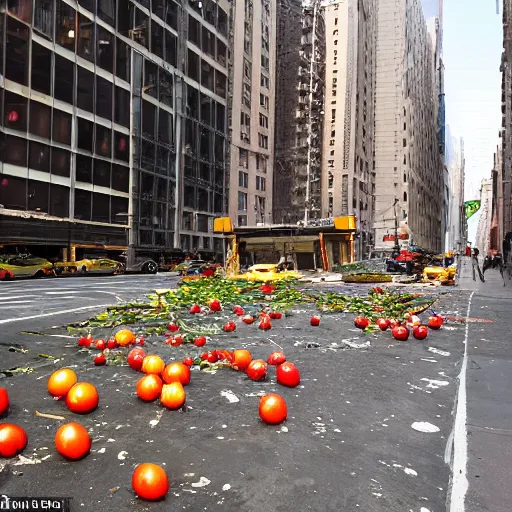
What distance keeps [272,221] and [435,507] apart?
80.6 meters

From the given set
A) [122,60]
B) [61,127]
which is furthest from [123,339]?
[122,60]

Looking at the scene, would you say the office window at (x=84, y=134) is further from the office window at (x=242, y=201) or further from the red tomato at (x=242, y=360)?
the red tomato at (x=242, y=360)

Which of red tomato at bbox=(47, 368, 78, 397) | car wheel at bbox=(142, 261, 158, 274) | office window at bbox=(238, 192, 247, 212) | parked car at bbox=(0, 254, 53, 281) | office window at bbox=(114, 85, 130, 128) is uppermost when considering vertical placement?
office window at bbox=(114, 85, 130, 128)

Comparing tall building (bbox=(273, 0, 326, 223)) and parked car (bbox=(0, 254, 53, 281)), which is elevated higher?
tall building (bbox=(273, 0, 326, 223))

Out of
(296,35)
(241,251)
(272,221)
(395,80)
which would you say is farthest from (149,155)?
(395,80)

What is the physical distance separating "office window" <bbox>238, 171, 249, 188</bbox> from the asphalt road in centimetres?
6838

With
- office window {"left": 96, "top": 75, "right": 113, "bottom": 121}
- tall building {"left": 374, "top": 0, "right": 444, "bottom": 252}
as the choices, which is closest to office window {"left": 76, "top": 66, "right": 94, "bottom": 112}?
office window {"left": 96, "top": 75, "right": 113, "bottom": 121}

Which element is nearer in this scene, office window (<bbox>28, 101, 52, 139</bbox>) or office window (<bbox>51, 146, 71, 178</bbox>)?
office window (<bbox>28, 101, 52, 139</bbox>)

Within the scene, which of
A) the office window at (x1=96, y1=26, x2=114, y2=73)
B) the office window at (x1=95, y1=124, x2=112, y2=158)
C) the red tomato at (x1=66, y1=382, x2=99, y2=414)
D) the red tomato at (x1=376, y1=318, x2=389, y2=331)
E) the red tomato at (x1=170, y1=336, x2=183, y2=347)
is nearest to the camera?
the red tomato at (x1=66, y1=382, x2=99, y2=414)

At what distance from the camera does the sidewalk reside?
7.79ft

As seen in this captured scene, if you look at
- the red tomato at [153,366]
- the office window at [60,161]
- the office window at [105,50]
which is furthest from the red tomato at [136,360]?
the office window at [105,50]

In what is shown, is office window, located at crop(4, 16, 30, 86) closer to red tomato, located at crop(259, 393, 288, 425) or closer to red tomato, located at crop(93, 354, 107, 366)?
red tomato, located at crop(93, 354, 107, 366)

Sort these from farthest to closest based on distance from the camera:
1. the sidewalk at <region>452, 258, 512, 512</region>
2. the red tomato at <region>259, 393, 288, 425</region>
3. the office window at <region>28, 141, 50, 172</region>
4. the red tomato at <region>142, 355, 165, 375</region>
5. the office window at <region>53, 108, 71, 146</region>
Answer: the office window at <region>53, 108, 71, 146</region> → the office window at <region>28, 141, 50, 172</region> → the red tomato at <region>142, 355, 165, 375</region> → the red tomato at <region>259, 393, 288, 425</region> → the sidewalk at <region>452, 258, 512, 512</region>

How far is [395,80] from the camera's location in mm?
112375
